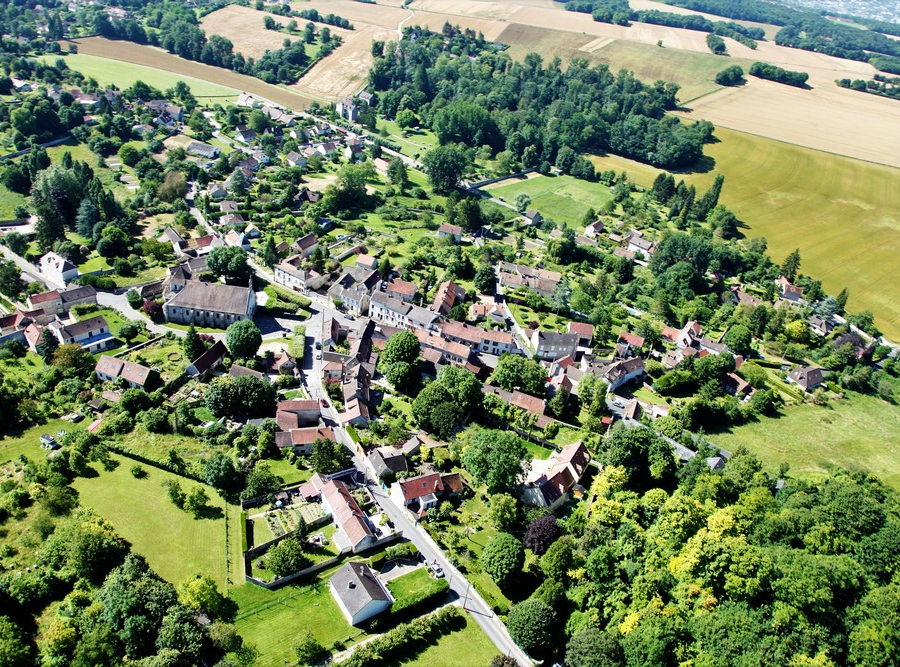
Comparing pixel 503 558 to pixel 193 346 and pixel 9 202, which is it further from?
pixel 9 202

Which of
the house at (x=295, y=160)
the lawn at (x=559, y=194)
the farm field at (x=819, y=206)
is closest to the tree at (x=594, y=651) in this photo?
the farm field at (x=819, y=206)

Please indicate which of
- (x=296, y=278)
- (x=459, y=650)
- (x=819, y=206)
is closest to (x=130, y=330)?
(x=296, y=278)

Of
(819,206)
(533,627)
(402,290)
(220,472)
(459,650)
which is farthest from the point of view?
(819,206)

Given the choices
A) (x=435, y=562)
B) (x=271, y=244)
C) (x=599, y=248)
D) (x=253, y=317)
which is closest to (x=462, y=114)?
(x=599, y=248)

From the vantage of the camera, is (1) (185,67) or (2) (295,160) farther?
(1) (185,67)

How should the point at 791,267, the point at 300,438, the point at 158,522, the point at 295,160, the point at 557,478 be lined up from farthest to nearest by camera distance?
the point at 295,160
the point at 791,267
the point at 300,438
the point at 557,478
the point at 158,522

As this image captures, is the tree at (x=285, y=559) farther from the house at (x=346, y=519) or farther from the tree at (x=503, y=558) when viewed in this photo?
the tree at (x=503, y=558)
